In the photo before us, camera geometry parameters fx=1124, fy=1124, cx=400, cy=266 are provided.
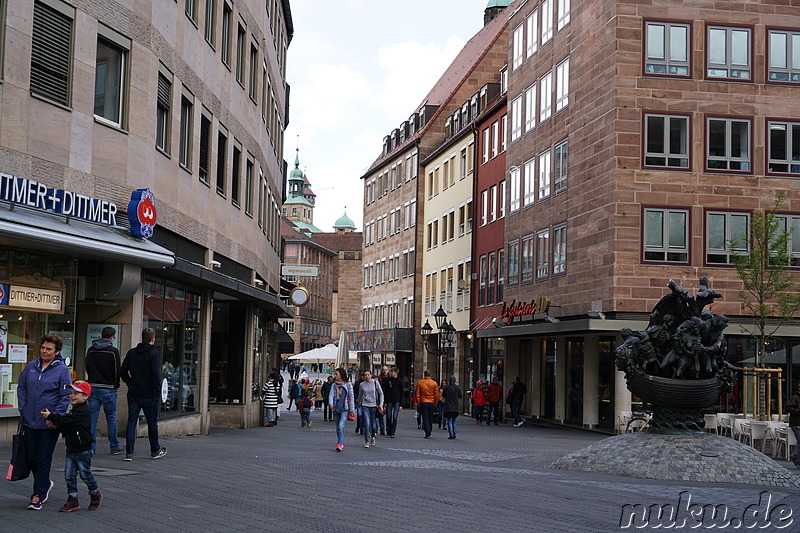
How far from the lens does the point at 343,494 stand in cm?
1368

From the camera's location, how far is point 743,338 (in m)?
36.2

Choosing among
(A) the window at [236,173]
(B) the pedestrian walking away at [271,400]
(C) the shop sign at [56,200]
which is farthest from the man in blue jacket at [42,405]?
(B) the pedestrian walking away at [271,400]

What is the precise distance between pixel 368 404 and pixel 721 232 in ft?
51.1

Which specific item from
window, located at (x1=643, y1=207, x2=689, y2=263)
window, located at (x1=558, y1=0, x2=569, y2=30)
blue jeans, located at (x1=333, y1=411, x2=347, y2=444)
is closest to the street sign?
window, located at (x1=643, y1=207, x2=689, y2=263)

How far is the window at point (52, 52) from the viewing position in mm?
17391

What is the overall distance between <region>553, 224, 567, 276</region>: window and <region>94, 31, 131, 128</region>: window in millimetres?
22445

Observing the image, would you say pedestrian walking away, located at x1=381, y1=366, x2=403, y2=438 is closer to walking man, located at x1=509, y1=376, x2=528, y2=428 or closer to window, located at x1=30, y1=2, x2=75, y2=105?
walking man, located at x1=509, y1=376, x2=528, y2=428

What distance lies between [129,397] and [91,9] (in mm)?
6641

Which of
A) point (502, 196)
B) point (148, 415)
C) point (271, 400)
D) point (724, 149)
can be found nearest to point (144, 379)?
point (148, 415)

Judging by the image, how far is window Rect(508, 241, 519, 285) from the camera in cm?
4634

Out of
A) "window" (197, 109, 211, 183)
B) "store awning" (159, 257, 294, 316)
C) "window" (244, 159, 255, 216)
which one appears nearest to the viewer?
"store awning" (159, 257, 294, 316)

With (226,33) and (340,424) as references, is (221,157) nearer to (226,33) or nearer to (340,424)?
(226,33)

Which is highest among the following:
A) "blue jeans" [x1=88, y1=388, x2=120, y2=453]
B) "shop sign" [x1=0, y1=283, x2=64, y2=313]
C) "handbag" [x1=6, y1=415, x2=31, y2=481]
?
"shop sign" [x1=0, y1=283, x2=64, y2=313]

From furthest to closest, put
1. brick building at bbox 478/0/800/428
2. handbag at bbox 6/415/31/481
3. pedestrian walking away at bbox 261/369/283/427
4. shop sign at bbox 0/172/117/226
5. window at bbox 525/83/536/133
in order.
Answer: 1. window at bbox 525/83/536/133
2. pedestrian walking away at bbox 261/369/283/427
3. brick building at bbox 478/0/800/428
4. shop sign at bbox 0/172/117/226
5. handbag at bbox 6/415/31/481
